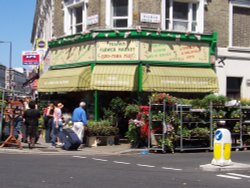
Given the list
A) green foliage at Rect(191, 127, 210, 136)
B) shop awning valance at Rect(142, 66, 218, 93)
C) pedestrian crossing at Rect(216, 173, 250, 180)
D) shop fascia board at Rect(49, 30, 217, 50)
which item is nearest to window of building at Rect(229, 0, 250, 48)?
shop fascia board at Rect(49, 30, 217, 50)

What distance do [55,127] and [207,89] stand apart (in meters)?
7.18

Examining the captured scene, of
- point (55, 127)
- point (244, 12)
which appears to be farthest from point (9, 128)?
point (244, 12)

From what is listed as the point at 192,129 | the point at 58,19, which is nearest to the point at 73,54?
the point at 58,19

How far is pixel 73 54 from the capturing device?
73.4ft

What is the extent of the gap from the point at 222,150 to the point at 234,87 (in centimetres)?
1164

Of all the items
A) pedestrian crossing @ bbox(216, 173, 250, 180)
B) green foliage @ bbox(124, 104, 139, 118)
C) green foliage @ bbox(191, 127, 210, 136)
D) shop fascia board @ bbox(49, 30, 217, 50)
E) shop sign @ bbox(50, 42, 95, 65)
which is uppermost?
shop fascia board @ bbox(49, 30, 217, 50)

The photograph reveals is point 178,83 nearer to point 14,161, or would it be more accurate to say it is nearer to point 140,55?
point 140,55

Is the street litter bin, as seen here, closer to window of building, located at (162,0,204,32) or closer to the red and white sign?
window of building, located at (162,0,204,32)

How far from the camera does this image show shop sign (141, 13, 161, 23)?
68.7 feet

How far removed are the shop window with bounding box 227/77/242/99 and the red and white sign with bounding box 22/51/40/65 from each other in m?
14.9

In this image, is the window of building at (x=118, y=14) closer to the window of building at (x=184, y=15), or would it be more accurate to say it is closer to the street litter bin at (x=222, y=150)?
the window of building at (x=184, y=15)

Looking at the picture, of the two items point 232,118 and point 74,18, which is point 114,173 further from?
point 74,18

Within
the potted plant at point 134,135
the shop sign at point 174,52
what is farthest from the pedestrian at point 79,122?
the shop sign at point 174,52

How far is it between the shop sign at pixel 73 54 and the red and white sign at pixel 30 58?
9690 mm
